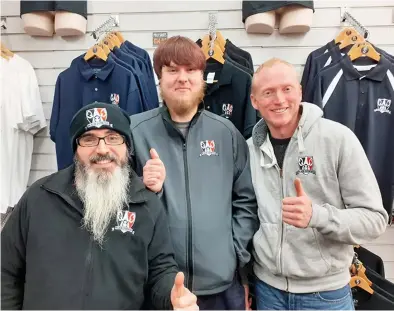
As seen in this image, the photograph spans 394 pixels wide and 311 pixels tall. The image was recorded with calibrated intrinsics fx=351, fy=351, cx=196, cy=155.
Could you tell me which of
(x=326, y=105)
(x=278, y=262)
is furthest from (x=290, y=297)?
(x=326, y=105)

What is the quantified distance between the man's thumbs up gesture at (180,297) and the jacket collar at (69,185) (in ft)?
1.28

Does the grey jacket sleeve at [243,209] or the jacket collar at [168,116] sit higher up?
the jacket collar at [168,116]

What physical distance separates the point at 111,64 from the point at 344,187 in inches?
65.8

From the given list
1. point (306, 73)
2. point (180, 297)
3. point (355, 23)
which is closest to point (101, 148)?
point (180, 297)

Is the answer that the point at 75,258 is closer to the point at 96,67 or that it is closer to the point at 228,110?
the point at 228,110

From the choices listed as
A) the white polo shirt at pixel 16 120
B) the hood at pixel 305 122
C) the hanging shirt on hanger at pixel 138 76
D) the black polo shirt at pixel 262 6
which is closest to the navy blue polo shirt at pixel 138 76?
the hanging shirt on hanger at pixel 138 76

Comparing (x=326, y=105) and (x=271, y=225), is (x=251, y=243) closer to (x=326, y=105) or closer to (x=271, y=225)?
(x=271, y=225)

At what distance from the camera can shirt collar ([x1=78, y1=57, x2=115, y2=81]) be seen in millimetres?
2381

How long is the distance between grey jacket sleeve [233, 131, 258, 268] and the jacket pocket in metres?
0.04

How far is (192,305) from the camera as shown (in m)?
1.32

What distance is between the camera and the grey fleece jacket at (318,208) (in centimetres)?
148

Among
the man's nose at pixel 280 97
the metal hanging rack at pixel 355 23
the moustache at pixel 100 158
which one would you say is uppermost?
the metal hanging rack at pixel 355 23

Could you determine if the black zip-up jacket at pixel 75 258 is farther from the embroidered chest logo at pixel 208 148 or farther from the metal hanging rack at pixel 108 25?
the metal hanging rack at pixel 108 25

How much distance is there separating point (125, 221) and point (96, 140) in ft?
1.26
